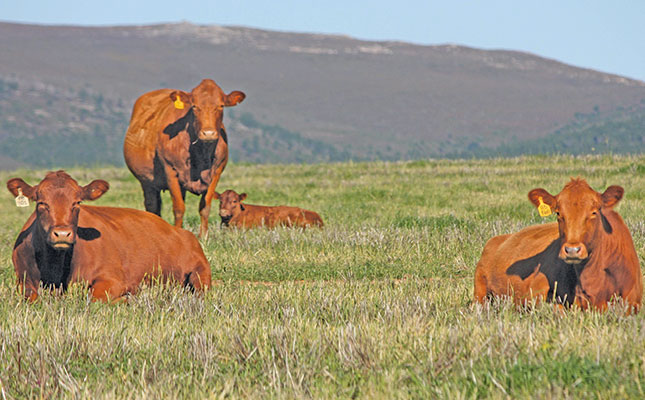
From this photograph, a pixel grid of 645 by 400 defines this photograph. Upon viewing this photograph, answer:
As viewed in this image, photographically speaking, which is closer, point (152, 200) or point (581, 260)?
point (581, 260)

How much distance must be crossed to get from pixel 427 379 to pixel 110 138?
157671 millimetres

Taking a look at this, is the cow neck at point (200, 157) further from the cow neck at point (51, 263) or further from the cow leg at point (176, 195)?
the cow neck at point (51, 263)

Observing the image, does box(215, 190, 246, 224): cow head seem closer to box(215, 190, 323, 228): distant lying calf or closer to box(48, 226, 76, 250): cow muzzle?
box(215, 190, 323, 228): distant lying calf

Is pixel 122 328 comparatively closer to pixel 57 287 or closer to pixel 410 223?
pixel 57 287

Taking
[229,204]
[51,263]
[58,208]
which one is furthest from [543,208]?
[229,204]

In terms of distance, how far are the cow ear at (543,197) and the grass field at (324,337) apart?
92 centimetres

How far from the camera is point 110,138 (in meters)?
157

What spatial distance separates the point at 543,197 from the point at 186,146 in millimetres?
7298

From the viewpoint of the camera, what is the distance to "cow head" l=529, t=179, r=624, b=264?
6.21 meters

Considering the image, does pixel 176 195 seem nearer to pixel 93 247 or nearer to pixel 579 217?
pixel 93 247

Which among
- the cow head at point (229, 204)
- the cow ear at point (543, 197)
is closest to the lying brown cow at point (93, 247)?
the cow ear at point (543, 197)

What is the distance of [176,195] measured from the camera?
13.1 m

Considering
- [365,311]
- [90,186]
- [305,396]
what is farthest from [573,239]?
[90,186]

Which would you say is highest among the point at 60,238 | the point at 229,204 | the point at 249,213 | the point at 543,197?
the point at 543,197
